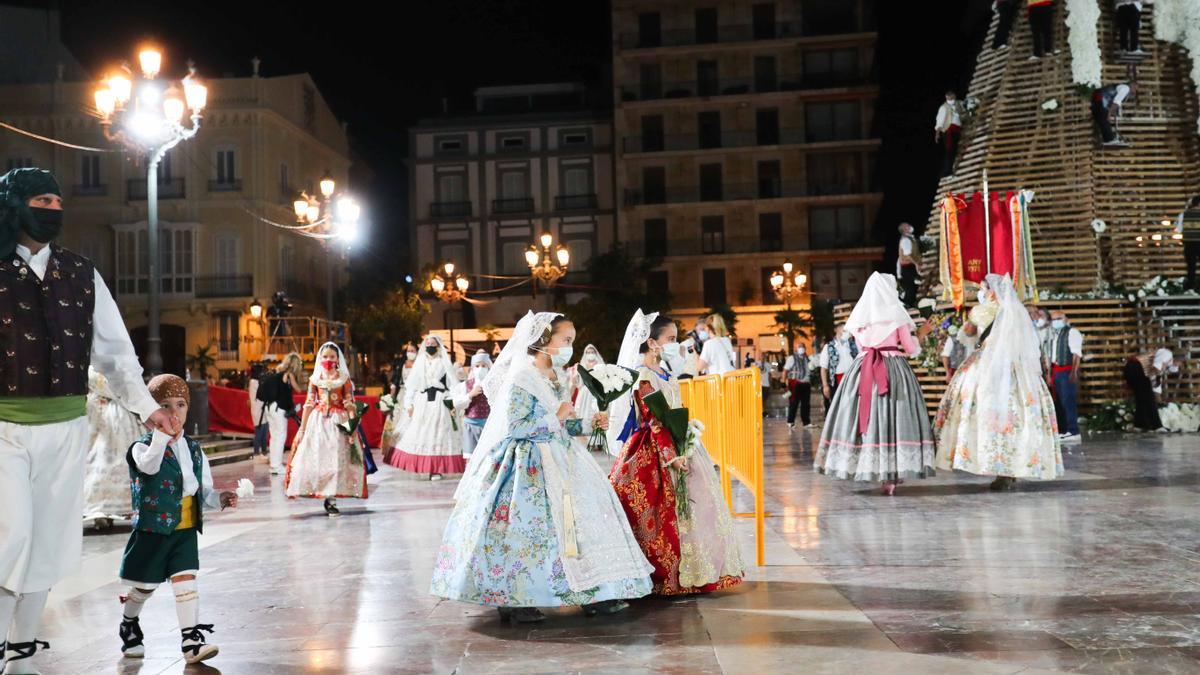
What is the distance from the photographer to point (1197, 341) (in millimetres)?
20625

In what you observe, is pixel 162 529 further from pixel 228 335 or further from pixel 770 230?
pixel 770 230

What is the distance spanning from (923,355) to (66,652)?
16.1m

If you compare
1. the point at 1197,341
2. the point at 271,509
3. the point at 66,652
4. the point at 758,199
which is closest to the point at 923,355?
the point at 1197,341

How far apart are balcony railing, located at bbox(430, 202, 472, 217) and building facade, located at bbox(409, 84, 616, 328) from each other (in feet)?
0.16

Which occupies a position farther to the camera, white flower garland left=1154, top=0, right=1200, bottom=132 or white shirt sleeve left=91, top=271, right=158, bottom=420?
white flower garland left=1154, top=0, right=1200, bottom=132

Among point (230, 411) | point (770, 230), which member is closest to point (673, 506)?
point (230, 411)

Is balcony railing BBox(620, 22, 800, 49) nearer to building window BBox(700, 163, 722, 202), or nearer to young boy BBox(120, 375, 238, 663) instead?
building window BBox(700, 163, 722, 202)

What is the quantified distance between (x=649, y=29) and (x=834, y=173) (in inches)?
433

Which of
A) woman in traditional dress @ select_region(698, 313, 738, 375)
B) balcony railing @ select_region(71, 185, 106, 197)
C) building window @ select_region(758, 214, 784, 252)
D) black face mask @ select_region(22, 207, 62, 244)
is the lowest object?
woman in traditional dress @ select_region(698, 313, 738, 375)

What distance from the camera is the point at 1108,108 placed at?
21.8 meters

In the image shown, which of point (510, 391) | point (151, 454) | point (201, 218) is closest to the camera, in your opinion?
point (151, 454)

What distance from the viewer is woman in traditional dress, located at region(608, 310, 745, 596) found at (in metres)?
6.77

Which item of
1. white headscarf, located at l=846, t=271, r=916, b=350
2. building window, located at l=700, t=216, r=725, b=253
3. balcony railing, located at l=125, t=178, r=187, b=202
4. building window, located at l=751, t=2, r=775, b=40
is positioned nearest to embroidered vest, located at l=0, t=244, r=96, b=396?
white headscarf, located at l=846, t=271, r=916, b=350

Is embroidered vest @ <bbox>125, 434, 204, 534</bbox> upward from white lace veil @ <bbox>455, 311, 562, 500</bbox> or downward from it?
downward
